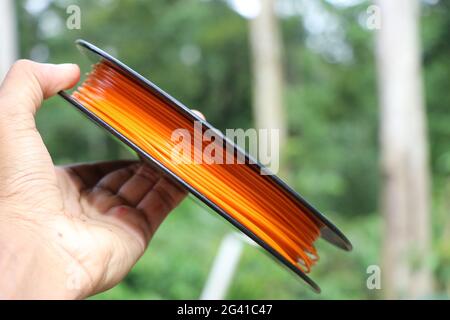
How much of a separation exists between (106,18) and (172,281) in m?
13.5

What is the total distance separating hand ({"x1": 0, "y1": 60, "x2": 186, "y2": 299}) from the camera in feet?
3.64

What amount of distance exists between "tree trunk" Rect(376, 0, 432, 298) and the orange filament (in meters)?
5.47

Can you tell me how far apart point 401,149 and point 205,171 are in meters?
6.06

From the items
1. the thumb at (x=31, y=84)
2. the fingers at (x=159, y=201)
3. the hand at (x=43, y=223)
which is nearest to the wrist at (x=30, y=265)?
the hand at (x=43, y=223)

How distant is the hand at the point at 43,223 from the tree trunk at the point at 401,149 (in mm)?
5561

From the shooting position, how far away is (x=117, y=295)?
2197 mm

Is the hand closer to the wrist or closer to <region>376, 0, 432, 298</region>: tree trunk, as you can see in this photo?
the wrist

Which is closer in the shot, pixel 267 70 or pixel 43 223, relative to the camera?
pixel 43 223

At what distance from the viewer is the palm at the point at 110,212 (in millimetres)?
1249

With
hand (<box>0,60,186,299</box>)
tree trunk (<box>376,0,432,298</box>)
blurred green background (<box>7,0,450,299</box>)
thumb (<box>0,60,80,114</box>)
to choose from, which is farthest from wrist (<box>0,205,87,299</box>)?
blurred green background (<box>7,0,450,299</box>)

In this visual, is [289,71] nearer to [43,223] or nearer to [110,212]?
[110,212]

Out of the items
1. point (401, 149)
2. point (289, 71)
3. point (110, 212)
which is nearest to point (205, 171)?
point (110, 212)

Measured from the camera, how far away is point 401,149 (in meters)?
6.84

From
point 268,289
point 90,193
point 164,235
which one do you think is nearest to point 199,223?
point 164,235
